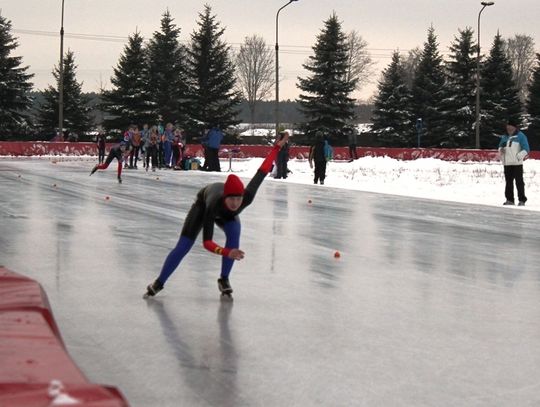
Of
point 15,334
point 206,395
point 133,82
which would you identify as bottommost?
point 206,395

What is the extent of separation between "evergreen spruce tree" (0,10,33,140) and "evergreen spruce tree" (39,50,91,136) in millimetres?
4175

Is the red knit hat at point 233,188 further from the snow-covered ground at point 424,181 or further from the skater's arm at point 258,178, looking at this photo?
the snow-covered ground at point 424,181

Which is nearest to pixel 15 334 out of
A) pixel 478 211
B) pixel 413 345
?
pixel 413 345

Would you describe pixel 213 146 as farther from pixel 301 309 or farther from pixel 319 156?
pixel 301 309

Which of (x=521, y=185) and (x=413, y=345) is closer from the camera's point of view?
(x=413, y=345)

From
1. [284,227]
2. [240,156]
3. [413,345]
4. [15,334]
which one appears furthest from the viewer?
[240,156]

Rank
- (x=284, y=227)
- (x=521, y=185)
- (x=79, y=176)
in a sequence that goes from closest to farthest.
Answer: (x=284, y=227) → (x=521, y=185) → (x=79, y=176)

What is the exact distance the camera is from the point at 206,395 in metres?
4.61

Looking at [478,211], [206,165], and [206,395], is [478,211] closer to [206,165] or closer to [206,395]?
[206,395]

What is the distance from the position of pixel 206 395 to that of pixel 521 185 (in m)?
15.7

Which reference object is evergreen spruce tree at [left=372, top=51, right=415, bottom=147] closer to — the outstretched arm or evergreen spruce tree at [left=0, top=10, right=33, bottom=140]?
evergreen spruce tree at [left=0, top=10, right=33, bottom=140]

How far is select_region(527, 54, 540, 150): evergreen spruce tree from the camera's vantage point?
65812 millimetres

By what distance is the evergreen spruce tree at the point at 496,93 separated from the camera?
6556cm

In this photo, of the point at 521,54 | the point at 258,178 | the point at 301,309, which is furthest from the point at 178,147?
the point at 521,54
